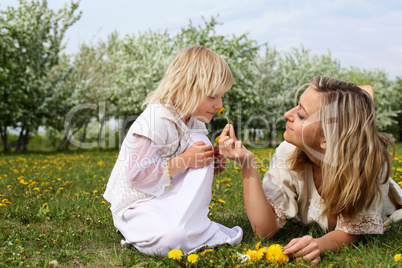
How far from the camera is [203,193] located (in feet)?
8.23

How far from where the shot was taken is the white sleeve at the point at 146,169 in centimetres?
252

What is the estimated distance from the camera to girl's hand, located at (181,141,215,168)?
256 cm

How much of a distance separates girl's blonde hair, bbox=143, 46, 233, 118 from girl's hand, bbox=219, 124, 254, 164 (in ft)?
1.06

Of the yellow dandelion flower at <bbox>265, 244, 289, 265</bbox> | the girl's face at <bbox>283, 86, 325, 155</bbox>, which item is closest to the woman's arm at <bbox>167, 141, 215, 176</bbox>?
the girl's face at <bbox>283, 86, 325, 155</bbox>

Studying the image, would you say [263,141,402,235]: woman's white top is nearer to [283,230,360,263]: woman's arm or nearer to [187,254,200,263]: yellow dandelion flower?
[283,230,360,263]: woman's arm

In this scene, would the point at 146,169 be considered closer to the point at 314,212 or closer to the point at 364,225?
the point at 314,212

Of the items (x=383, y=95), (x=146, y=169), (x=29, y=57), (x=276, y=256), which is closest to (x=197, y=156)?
(x=146, y=169)

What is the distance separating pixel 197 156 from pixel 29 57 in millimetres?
14582

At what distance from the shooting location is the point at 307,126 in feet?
8.00

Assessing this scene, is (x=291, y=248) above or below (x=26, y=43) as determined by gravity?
below

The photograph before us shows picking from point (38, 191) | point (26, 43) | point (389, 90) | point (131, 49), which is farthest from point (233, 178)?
point (389, 90)

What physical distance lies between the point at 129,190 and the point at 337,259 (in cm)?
141

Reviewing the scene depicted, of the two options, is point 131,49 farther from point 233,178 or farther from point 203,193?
point 203,193

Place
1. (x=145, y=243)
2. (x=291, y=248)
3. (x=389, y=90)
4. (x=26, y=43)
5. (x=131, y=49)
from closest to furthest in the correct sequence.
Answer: (x=291, y=248)
(x=145, y=243)
(x=26, y=43)
(x=131, y=49)
(x=389, y=90)
